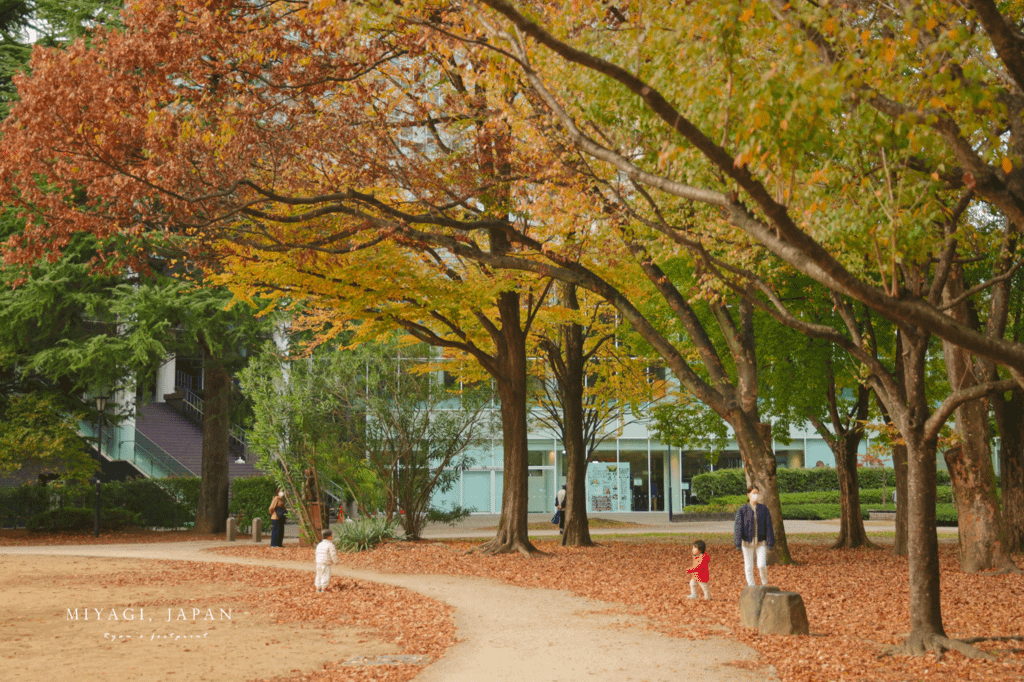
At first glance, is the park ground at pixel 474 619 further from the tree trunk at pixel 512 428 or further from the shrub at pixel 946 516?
the shrub at pixel 946 516

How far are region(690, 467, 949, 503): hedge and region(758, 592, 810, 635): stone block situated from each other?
1262 inches

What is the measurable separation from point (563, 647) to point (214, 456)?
68.8 ft

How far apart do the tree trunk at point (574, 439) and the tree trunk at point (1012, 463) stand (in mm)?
8986

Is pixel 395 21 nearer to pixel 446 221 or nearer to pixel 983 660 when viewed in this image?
pixel 446 221

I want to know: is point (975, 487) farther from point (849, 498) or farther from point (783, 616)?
point (783, 616)

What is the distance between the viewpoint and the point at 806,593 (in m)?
12.2

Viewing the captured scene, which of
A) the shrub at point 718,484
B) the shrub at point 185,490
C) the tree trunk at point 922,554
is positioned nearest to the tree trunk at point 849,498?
the tree trunk at point 922,554

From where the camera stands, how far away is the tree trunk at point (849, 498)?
1986 cm

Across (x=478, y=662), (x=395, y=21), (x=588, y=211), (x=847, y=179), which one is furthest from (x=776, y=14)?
(x=478, y=662)

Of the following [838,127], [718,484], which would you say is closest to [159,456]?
[718,484]

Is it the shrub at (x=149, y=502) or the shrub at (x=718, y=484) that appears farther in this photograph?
the shrub at (x=718, y=484)

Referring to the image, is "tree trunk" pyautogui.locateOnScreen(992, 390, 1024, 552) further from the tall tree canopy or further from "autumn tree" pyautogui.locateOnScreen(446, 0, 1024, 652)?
"autumn tree" pyautogui.locateOnScreen(446, 0, 1024, 652)

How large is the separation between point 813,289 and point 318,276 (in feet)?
32.9

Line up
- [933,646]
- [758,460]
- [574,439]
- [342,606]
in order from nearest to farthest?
[933,646]
[342,606]
[758,460]
[574,439]
